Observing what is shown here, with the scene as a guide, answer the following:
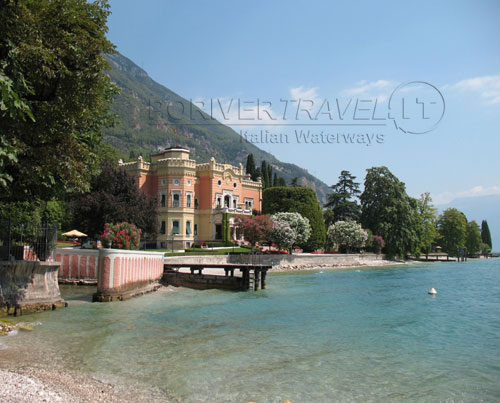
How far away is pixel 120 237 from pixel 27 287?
9.37 metres

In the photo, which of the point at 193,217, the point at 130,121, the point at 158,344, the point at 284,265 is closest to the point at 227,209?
the point at 193,217

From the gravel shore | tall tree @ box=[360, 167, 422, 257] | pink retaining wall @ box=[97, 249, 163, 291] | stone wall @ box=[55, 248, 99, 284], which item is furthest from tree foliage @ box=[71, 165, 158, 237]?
tall tree @ box=[360, 167, 422, 257]

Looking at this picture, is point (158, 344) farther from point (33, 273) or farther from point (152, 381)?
point (33, 273)

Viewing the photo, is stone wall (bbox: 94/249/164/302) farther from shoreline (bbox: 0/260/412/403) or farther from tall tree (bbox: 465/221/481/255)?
tall tree (bbox: 465/221/481/255)

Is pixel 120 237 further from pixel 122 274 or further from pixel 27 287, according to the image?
pixel 27 287

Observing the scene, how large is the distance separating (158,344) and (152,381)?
2.82 m

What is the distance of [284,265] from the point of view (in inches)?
1662

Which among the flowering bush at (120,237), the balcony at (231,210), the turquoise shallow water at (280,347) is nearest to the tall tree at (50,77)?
the turquoise shallow water at (280,347)

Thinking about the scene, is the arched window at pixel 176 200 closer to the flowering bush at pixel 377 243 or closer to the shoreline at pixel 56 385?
the flowering bush at pixel 377 243

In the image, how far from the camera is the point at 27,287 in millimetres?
14164

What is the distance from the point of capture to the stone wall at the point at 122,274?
694 inches

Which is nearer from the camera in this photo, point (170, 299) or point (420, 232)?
point (170, 299)

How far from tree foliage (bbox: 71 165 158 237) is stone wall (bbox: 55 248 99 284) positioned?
784 centimetres

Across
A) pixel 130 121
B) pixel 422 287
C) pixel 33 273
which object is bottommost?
pixel 422 287
